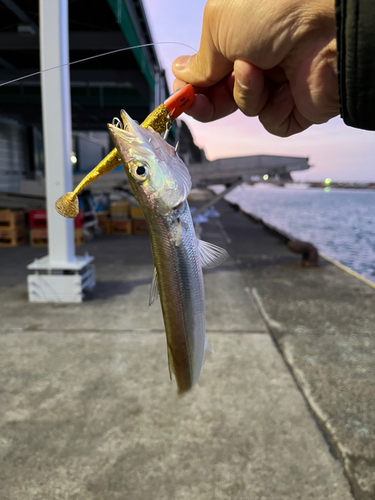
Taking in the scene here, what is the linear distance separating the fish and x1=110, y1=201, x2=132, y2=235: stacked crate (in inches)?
463

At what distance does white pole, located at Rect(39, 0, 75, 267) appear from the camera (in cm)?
493

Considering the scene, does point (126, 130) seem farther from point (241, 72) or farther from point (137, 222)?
point (137, 222)

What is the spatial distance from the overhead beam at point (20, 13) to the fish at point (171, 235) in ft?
28.0

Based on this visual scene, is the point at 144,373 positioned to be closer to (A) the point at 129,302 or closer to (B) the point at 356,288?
(A) the point at 129,302

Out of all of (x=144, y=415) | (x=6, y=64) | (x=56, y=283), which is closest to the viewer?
(x=144, y=415)

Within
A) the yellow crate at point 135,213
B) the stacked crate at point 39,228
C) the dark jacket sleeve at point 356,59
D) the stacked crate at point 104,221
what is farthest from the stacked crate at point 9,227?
the dark jacket sleeve at point 356,59

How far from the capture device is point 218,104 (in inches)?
63.3

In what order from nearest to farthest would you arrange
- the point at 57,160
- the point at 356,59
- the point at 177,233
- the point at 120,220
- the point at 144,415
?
the point at 356,59 → the point at 177,233 → the point at 144,415 → the point at 57,160 → the point at 120,220

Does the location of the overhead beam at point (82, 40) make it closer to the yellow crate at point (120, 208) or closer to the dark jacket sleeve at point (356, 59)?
the yellow crate at point (120, 208)

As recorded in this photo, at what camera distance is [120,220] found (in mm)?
12617

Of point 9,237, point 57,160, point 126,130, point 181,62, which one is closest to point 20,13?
point 57,160

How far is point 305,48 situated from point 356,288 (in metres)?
6.31

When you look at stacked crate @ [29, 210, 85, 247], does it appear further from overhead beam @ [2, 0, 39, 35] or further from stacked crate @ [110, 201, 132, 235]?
overhead beam @ [2, 0, 39, 35]

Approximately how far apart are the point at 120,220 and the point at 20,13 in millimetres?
6473
